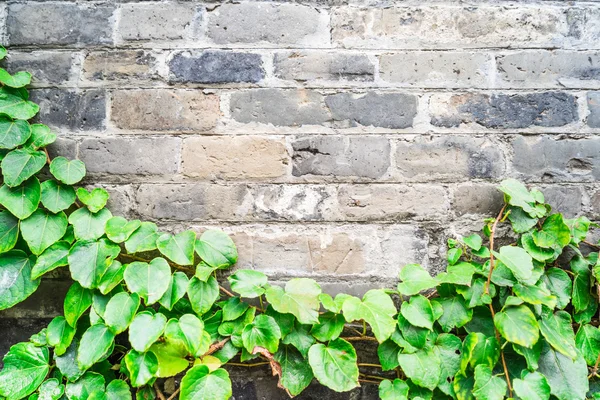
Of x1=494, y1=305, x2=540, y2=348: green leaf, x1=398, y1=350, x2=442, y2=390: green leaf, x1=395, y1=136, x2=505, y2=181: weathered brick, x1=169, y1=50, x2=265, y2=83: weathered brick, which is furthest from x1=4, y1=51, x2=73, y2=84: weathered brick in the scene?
x1=494, y1=305, x2=540, y2=348: green leaf

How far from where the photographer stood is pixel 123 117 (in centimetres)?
111

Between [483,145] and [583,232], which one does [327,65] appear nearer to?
[483,145]

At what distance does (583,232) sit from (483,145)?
33 centimetres

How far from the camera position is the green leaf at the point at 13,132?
1037 mm

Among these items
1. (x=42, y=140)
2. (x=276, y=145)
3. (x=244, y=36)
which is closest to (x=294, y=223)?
(x=276, y=145)

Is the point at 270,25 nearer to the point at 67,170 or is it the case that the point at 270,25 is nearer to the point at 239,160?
the point at 239,160

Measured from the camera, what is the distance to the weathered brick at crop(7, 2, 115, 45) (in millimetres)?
1130

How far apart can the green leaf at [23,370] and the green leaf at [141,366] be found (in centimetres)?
25

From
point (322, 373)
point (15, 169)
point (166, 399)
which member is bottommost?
point (166, 399)

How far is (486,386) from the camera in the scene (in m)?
0.93

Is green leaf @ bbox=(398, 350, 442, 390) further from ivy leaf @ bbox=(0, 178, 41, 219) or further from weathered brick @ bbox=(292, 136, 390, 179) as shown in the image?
ivy leaf @ bbox=(0, 178, 41, 219)

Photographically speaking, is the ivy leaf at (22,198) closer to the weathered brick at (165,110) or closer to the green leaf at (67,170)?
the green leaf at (67,170)

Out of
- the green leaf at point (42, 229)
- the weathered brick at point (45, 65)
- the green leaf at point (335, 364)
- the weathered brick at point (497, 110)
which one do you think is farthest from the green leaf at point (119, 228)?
the weathered brick at point (497, 110)

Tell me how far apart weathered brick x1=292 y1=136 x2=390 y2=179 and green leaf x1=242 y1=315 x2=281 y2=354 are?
40 centimetres
